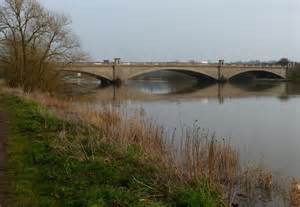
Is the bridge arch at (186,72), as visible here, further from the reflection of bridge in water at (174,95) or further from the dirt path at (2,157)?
the dirt path at (2,157)

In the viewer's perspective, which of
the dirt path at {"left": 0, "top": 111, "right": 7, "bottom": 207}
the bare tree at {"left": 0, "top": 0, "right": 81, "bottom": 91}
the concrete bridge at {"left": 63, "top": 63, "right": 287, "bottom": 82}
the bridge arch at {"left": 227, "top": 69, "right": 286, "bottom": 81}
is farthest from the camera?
the bridge arch at {"left": 227, "top": 69, "right": 286, "bottom": 81}

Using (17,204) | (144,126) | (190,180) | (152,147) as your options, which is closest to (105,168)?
(190,180)

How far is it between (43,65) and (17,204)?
2571cm

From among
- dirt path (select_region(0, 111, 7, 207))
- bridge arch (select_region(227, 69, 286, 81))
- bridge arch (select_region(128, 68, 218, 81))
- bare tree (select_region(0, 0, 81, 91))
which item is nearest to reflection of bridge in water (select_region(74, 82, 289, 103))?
bare tree (select_region(0, 0, 81, 91))

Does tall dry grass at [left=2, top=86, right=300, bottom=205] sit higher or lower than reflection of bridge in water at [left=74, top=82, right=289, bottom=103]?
higher

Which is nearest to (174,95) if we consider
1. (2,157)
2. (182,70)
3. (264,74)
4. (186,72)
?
(182,70)

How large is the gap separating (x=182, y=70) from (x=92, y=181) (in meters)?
64.3

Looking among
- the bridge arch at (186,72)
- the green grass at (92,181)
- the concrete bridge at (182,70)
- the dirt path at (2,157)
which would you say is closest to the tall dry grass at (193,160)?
the green grass at (92,181)

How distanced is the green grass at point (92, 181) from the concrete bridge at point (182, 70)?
155 ft

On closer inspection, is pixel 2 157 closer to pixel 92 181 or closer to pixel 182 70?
pixel 92 181

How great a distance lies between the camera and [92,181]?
696cm

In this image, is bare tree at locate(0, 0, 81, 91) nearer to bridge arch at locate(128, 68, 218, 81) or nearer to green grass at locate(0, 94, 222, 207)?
green grass at locate(0, 94, 222, 207)

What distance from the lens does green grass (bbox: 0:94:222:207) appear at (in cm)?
600

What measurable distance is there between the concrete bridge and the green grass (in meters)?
47.2
